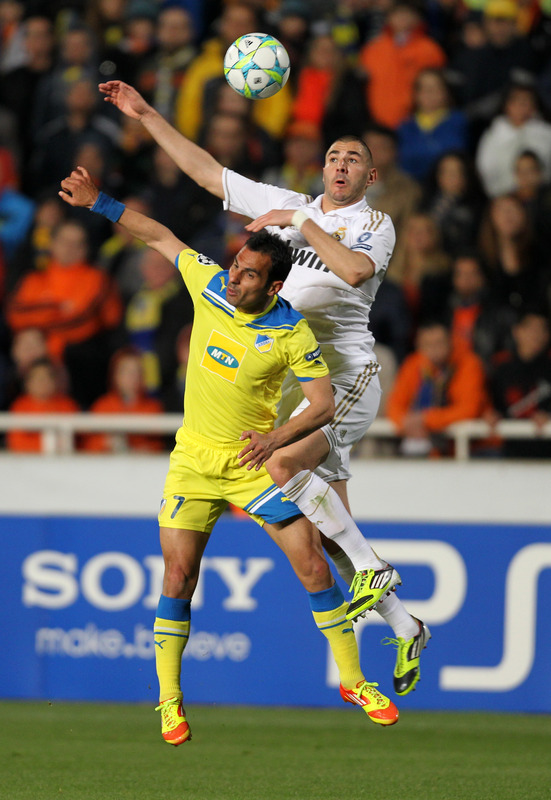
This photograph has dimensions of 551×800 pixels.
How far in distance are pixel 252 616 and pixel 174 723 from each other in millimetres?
2992

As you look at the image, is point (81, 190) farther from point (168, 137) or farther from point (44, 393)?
point (44, 393)

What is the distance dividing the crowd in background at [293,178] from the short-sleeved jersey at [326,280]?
2404mm

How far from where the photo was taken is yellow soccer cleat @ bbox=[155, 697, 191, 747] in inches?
256

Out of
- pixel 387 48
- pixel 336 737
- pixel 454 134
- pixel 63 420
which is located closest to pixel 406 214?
pixel 454 134

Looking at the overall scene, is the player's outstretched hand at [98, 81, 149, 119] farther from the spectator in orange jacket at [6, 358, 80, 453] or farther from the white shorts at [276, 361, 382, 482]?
the spectator in orange jacket at [6, 358, 80, 453]

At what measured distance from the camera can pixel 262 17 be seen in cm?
1198

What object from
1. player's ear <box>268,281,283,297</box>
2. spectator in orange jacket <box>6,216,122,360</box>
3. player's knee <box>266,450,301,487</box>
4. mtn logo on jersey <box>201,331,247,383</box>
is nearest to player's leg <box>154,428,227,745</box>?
player's knee <box>266,450,301,487</box>

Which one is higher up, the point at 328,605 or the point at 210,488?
the point at 210,488

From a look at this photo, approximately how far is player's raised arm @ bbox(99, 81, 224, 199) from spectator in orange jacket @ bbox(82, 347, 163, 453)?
3.24m

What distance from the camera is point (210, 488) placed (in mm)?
6621

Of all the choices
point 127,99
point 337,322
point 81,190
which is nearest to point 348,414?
point 337,322

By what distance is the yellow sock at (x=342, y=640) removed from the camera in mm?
6723

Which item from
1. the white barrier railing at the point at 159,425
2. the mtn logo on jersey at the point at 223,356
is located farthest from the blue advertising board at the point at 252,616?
the mtn logo on jersey at the point at 223,356

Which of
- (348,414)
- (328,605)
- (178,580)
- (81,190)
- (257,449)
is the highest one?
(81,190)
